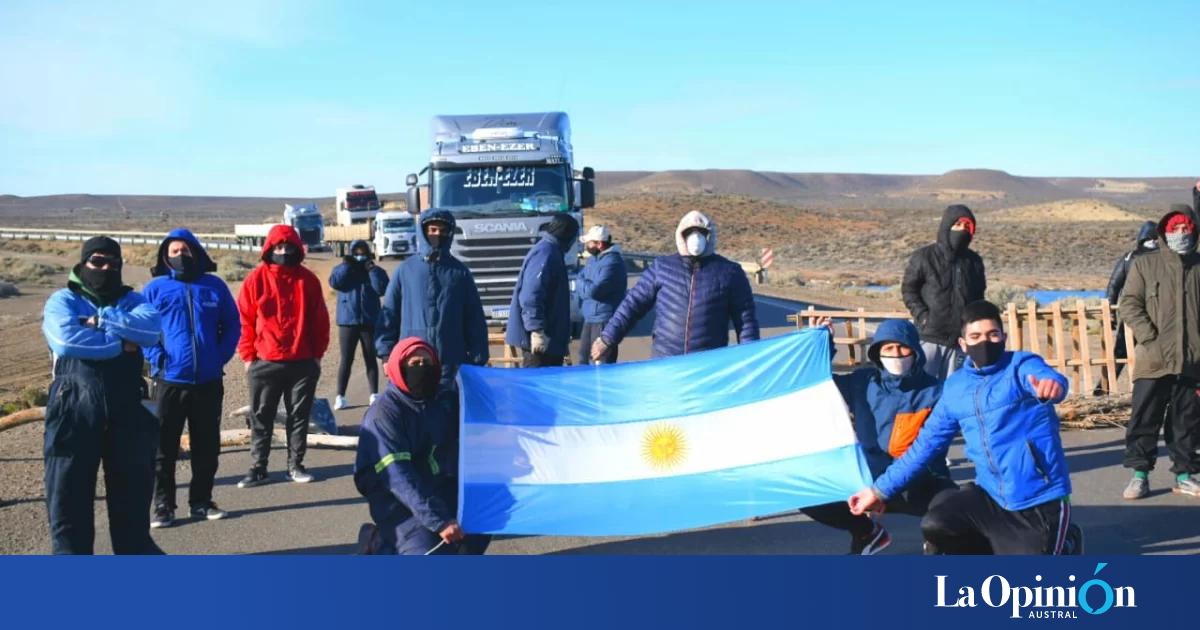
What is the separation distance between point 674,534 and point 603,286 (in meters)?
3.52

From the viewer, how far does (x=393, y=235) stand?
165 feet

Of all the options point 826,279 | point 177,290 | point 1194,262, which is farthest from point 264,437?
point 826,279

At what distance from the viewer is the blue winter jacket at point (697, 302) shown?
807 centimetres

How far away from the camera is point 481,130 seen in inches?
764

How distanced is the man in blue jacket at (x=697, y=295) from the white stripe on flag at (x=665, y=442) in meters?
1.01

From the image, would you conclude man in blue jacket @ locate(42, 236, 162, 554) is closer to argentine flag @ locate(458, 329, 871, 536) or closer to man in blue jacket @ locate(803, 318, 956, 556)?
argentine flag @ locate(458, 329, 871, 536)

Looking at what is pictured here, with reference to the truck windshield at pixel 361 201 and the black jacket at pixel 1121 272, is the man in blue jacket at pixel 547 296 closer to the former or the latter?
the black jacket at pixel 1121 272

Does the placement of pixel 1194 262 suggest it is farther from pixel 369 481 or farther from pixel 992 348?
pixel 369 481

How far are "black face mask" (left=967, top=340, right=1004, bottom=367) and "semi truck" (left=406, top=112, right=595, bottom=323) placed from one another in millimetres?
13465

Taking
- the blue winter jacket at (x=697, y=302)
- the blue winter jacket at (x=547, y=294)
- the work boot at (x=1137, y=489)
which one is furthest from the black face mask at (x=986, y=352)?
the blue winter jacket at (x=547, y=294)

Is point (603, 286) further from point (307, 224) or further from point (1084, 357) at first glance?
point (307, 224)

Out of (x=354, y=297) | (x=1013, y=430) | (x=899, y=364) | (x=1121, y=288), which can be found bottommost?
(x=1013, y=430)

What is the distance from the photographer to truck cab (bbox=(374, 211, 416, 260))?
50.1 metres

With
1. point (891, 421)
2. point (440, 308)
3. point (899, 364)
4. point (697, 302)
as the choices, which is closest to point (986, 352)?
point (899, 364)
